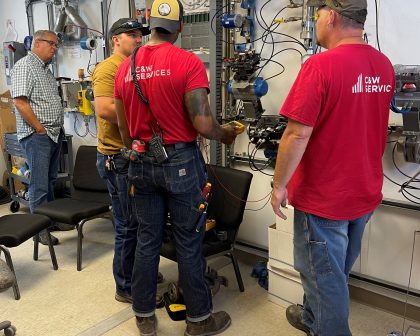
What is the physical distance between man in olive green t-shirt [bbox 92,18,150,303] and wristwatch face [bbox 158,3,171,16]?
0.54 metres

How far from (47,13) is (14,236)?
271cm

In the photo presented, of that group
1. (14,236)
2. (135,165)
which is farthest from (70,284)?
(135,165)

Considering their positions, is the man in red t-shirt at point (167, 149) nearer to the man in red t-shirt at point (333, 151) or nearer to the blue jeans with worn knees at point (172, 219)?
the blue jeans with worn knees at point (172, 219)

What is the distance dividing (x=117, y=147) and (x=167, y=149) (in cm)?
53

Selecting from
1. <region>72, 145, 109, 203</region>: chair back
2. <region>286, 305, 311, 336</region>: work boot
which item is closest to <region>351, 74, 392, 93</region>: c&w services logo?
<region>286, 305, 311, 336</region>: work boot

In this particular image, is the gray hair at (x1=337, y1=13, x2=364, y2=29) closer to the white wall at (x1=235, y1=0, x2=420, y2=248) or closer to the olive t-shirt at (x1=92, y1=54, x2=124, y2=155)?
the white wall at (x1=235, y1=0, x2=420, y2=248)

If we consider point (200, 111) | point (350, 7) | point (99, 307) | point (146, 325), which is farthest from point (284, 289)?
point (350, 7)

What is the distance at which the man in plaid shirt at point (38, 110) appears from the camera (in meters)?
3.23

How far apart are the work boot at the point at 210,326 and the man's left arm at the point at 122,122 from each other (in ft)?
3.20

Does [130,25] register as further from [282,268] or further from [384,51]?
[282,268]

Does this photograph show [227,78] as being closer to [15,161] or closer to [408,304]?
[408,304]

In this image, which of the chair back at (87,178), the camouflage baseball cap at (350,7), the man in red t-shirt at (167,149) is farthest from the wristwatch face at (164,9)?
the chair back at (87,178)

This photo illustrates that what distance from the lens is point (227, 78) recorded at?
9.28 ft

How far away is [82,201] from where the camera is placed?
314cm
